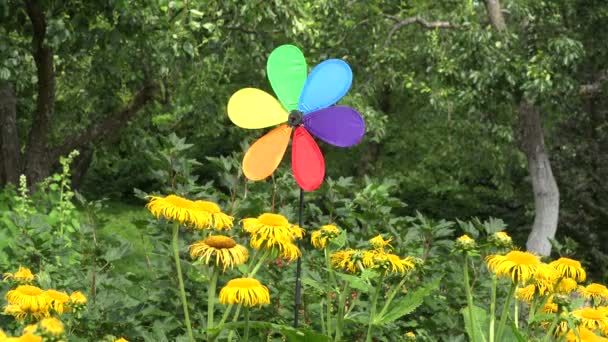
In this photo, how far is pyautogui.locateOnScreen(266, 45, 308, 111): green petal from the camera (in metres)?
2.52

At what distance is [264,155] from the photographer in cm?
243

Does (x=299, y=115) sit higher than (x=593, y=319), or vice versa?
(x=299, y=115)

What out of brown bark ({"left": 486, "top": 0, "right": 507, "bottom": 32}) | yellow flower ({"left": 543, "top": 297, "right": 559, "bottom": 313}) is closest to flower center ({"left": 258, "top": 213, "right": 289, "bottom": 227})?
yellow flower ({"left": 543, "top": 297, "right": 559, "bottom": 313})

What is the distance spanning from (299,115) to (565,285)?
3.11ft

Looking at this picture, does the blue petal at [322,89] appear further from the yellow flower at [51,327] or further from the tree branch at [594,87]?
the tree branch at [594,87]

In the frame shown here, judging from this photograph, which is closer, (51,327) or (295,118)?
(51,327)

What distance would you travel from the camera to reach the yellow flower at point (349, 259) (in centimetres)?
223

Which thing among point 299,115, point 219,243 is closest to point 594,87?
point 299,115

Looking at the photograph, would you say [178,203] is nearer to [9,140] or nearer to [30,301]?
[30,301]

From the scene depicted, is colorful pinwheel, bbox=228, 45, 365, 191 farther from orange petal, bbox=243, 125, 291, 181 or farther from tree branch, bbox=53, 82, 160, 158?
tree branch, bbox=53, 82, 160, 158

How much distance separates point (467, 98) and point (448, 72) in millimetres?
806

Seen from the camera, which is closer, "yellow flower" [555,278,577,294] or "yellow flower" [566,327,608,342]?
"yellow flower" [566,327,608,342]

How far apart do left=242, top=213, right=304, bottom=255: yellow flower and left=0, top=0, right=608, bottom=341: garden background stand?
31cm

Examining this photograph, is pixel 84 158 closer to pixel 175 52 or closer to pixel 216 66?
pixel 216 66
